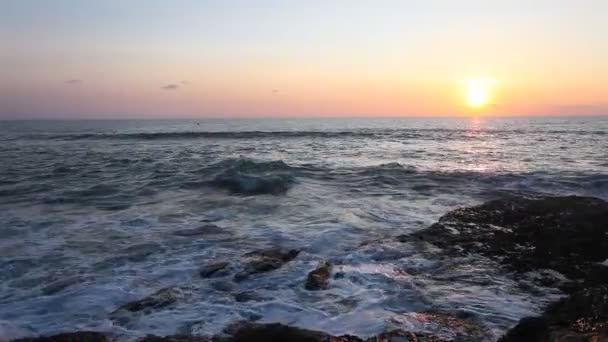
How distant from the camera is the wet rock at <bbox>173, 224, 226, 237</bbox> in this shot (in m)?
10.1

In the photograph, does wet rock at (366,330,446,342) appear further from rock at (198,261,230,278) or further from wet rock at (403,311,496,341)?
rock at (198,261,230,278)

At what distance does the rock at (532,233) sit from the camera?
7.79 metres

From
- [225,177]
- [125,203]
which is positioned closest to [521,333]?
[125,203]

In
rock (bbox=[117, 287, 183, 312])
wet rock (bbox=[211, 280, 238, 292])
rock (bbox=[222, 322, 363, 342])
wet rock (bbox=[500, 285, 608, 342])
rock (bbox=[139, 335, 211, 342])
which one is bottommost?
wet rock (bbox=[211, 280, 238, 292])

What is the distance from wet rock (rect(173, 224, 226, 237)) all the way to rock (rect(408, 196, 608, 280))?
3943 millimetres

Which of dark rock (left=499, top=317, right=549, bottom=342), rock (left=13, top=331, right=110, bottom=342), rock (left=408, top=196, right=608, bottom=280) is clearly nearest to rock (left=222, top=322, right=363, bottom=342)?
rock (left=13, top=331, right=110, bottom=342)

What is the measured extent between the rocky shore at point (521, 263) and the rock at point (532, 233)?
14 mm

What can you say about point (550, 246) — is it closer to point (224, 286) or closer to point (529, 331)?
point (529, 331)

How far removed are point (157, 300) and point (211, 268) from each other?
4.66 ft

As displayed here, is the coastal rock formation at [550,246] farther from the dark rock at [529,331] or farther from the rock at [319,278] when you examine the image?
the rock at [319,278]

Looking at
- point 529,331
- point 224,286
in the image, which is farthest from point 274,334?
point 529,331

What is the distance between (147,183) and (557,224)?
525 inches

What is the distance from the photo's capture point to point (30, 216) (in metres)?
12.1

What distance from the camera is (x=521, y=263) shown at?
25.5 feet
